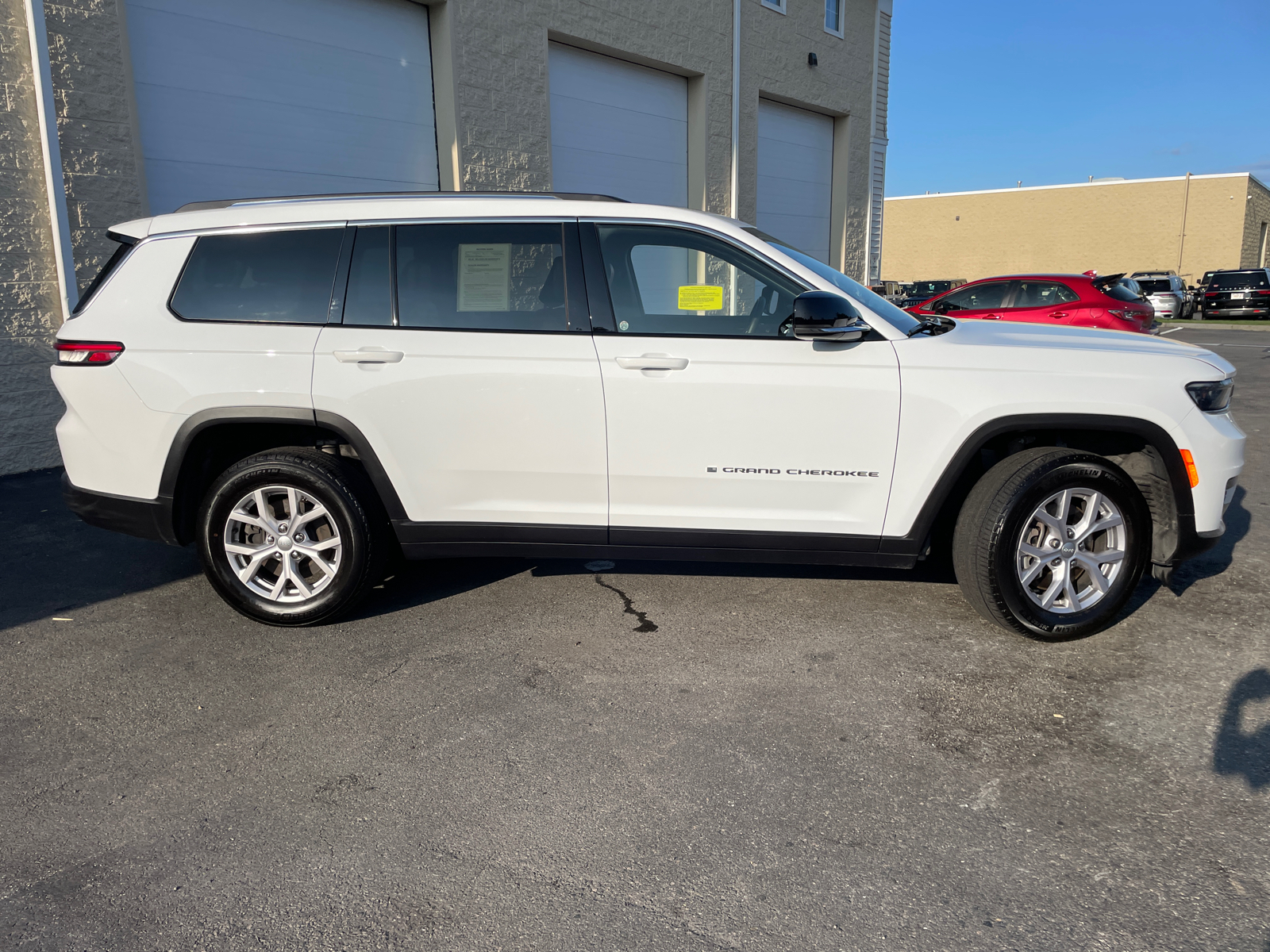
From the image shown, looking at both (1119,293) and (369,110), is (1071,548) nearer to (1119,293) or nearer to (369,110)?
(369,110)

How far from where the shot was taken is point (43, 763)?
2.96 m

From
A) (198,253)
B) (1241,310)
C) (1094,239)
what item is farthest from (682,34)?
→ (1094,239)

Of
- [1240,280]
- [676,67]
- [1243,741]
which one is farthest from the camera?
[1240,280]

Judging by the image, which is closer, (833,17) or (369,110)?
(369,110)

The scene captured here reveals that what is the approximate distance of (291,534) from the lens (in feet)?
13.0

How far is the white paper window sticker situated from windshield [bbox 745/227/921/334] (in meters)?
1.16

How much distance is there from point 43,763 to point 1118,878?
134 inches

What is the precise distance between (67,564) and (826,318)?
4581mm

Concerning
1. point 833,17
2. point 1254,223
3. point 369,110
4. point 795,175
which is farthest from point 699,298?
point 1254,223

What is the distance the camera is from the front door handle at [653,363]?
372 centimetres

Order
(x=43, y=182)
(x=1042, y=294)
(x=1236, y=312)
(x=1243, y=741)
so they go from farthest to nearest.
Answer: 1. (x=1236, y=312)
2. (x=1042, y=294)
3. (x=43, y=182)
4. (x=1243, y=741)

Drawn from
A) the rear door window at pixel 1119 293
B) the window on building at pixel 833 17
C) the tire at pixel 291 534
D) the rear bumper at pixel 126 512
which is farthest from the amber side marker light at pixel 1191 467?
the window on building at pixel 833 17

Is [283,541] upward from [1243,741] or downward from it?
upward

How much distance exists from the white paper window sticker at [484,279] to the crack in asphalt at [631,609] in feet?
5.17
